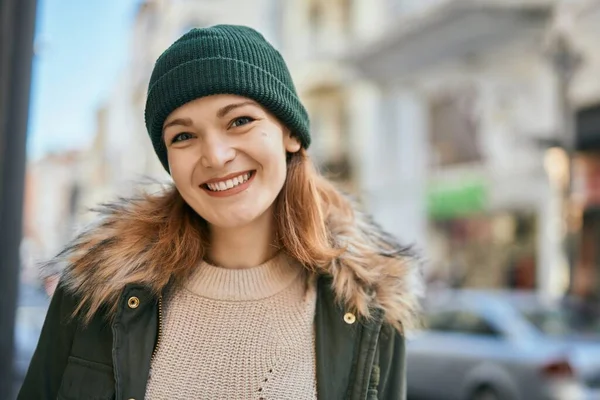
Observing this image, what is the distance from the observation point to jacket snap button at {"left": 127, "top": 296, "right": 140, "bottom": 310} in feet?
6.37

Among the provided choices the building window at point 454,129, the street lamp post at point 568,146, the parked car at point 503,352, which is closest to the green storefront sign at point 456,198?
the building window at point 454,129

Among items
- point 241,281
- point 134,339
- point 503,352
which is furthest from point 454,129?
point 134,339

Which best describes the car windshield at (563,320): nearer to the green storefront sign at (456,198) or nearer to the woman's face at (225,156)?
the woman's face at (225,156)

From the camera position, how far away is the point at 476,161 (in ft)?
61.4

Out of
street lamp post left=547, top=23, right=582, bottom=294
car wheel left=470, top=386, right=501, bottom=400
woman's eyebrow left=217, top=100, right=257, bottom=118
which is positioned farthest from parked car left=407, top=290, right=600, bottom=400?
woman's eyebrow left=217, top=100, right=257, bottom=118

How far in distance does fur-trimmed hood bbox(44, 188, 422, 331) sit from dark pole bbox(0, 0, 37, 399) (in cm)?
51

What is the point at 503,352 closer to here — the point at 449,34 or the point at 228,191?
the point at 228,191

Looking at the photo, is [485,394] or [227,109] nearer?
[227,109]

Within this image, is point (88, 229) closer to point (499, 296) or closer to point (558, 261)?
point (499, 296)

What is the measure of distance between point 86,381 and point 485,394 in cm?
623

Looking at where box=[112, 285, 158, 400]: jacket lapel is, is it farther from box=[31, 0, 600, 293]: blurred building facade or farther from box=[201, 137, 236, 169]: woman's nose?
box=[31, 0, 600, 293]: blurred building facade

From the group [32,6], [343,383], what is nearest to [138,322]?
[343,383]

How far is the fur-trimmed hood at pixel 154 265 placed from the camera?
1.98 metres

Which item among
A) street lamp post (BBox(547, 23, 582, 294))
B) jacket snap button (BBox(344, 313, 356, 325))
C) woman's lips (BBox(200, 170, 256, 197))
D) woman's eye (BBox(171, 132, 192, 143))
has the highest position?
street lamp post (BBox(547, 23, 582, 294))
